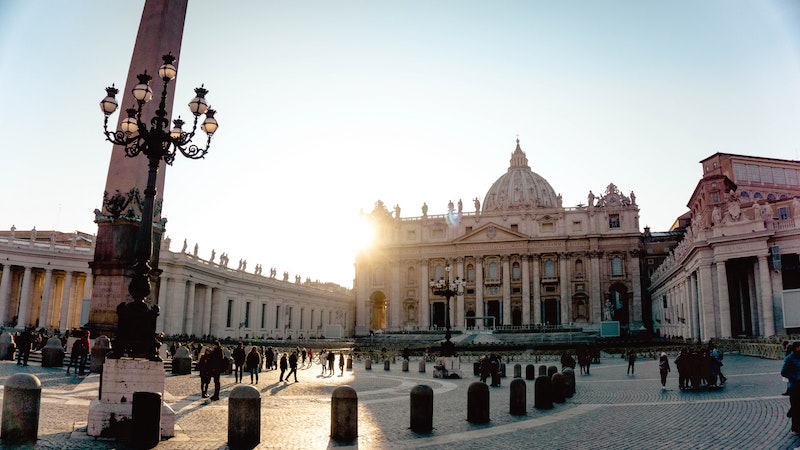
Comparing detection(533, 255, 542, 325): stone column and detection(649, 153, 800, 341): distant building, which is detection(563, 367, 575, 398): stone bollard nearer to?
detection(649, 153, 800, 341): distant building

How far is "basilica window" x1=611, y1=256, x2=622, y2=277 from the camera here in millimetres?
67250

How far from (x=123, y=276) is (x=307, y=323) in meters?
58.5

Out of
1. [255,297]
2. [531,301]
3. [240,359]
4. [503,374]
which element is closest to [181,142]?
[240,359]

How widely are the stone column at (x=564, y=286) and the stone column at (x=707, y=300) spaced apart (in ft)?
111

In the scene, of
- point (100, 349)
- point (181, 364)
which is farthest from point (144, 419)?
point (181, 364)

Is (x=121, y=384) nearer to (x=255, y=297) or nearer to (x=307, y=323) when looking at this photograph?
(x=255, y=297)

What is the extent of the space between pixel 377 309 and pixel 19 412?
256ft

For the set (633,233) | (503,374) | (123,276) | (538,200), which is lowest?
(503,374)

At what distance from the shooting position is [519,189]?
322 feet

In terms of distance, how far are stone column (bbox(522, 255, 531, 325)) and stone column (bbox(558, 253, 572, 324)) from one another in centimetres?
380

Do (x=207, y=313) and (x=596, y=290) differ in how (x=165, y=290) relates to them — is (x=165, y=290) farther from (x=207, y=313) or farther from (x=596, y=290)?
(x=596, y=290)

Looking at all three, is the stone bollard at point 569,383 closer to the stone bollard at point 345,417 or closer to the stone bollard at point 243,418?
the stone bollard at point 345,417

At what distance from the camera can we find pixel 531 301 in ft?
224

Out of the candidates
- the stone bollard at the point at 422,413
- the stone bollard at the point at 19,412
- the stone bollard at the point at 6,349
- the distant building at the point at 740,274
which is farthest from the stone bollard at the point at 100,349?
the distant building at the point at 740,274
